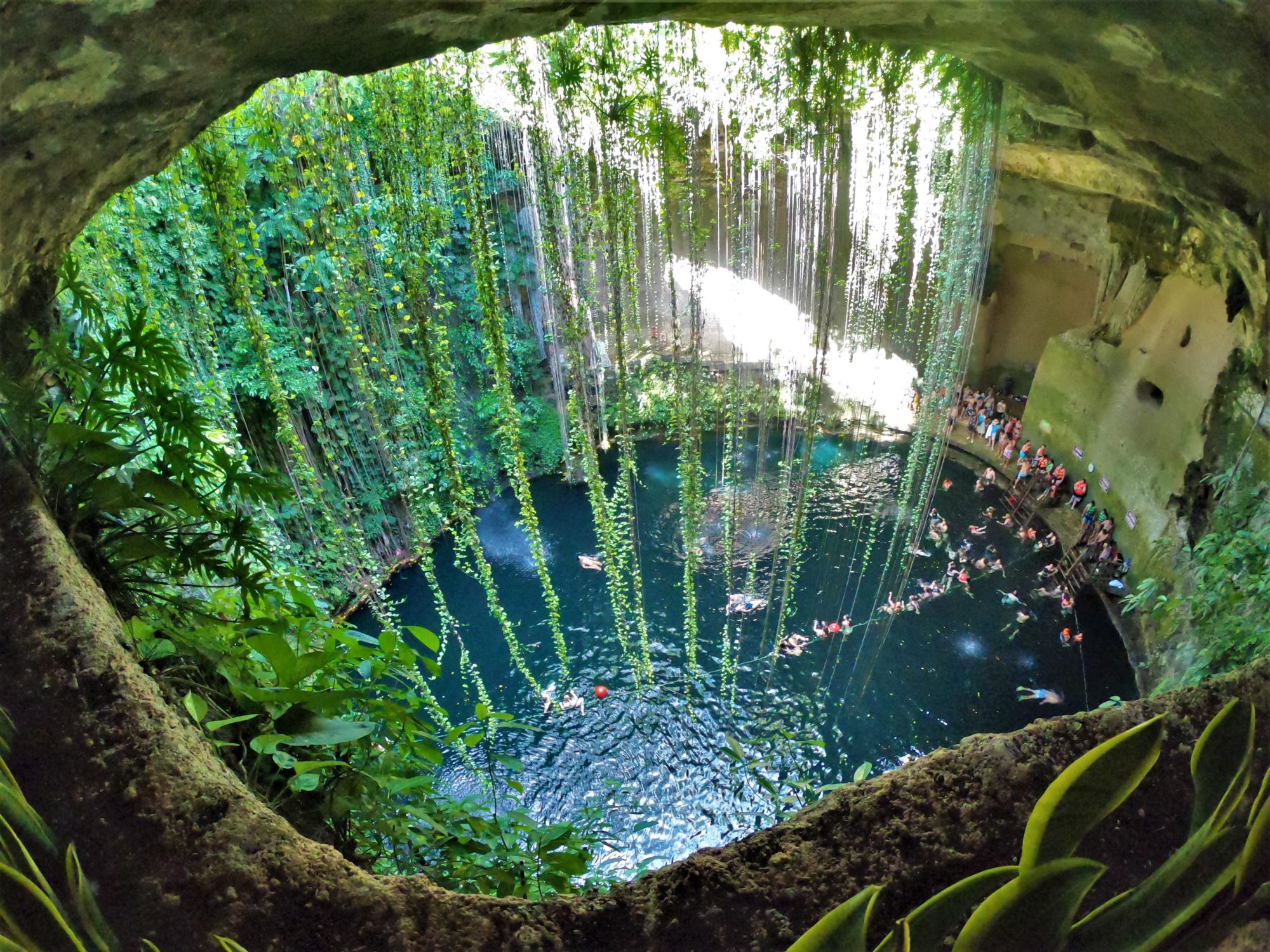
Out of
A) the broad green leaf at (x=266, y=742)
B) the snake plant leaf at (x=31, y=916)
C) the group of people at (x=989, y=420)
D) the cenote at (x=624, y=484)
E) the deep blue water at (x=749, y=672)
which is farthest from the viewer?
the group of people at (x=989, y=420)

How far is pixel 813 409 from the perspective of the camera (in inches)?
204

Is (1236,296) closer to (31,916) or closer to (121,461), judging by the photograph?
(121,461)

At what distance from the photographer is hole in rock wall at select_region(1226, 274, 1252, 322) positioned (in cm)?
370

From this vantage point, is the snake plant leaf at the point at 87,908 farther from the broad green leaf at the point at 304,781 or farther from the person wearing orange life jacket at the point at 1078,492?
the person wearing orange life jacket at the point at 1078,492

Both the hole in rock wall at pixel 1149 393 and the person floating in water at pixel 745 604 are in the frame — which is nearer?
the person floating in water at pixel 745 604

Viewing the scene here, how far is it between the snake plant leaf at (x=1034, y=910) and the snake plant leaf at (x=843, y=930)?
0.14 meters

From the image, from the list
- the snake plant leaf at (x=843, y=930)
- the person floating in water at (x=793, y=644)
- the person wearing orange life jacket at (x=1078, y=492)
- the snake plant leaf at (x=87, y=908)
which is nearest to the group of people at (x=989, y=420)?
the person wearing orange life jacket at (x=1078, y=492)

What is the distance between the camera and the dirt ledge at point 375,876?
957 mm

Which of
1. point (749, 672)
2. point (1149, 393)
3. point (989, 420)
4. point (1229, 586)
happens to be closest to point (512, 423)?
point (749, 672)

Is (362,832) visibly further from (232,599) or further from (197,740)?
(232,599)

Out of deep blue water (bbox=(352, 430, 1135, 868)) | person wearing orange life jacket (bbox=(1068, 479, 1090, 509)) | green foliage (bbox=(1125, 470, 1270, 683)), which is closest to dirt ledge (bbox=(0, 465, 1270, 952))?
green foliage (bbox=(1125, 470, 1270, 683))

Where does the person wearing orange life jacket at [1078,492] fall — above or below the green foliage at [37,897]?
below

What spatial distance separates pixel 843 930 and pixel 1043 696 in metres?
4.74

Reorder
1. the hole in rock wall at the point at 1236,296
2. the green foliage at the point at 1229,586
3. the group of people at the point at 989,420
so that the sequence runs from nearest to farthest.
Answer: the green foliage at the point at 1229,586 < the hole in rock wall at the point at 1236,296 < the group of people at the point at 989,420
